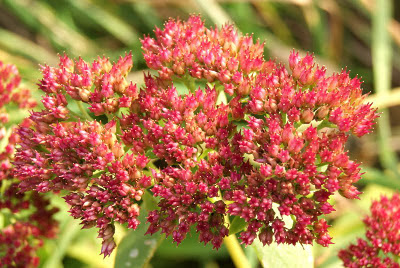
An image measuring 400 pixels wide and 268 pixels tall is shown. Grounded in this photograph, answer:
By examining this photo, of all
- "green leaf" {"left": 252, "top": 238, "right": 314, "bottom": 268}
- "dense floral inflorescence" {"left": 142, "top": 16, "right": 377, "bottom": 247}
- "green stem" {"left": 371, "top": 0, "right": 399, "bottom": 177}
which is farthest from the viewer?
"green stem" {"left": 371, "top": 0, "right": 399, "bottom": 177}

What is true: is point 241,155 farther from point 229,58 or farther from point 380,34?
point 380,34

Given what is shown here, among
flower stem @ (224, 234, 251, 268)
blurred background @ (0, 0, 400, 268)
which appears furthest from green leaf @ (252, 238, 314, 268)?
blurred background @ (0, 0, 400, 268)

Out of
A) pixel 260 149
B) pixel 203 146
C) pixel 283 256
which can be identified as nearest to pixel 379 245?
pixel 283 256

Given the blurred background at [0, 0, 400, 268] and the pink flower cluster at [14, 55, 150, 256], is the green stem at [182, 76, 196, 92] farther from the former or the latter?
the blurred background at [0, 0, 400, 268]

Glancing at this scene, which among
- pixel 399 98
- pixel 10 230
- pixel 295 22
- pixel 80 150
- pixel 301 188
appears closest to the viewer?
pixel 301 188

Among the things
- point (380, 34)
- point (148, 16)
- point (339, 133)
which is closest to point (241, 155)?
point (339, 133)

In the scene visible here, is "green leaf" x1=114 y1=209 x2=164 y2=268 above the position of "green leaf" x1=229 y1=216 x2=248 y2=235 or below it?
below
